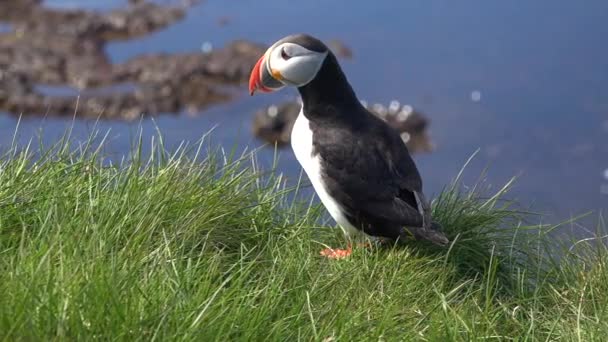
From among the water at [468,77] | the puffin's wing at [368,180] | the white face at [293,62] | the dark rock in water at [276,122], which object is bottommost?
the dark rock in water at [276,122]

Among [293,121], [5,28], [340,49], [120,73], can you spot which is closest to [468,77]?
[340,49]

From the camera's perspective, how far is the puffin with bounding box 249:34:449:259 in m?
4.88

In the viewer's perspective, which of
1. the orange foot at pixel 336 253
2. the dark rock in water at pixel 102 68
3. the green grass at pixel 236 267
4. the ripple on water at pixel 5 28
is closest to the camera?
the green grass at pixel 236 267

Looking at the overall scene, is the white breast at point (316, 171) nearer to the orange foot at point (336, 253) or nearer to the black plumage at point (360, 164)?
the black plumage at point (360, 164)

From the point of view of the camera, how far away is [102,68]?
16.4 meters

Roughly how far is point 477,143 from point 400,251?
31.3 feet

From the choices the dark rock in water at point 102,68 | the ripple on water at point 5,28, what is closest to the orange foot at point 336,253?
the dark rock in water at point 102,68

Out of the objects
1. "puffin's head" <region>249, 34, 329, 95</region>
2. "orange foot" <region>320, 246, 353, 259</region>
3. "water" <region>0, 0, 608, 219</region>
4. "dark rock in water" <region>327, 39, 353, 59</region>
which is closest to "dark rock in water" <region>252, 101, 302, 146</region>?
"water" <region>0, 0, 608, 219</region>

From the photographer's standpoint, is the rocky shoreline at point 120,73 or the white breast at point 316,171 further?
the rocky shoreline at point 120,73

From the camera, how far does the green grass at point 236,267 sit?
345cm

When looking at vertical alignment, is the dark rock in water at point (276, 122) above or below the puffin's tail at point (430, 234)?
below

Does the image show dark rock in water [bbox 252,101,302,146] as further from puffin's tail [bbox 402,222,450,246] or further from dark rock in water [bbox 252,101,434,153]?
puffin's tail [bbox 402,222,450,246]

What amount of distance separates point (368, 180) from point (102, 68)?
12.0 m

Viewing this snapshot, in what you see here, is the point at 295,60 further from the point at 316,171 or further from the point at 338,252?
the point at 338,252
